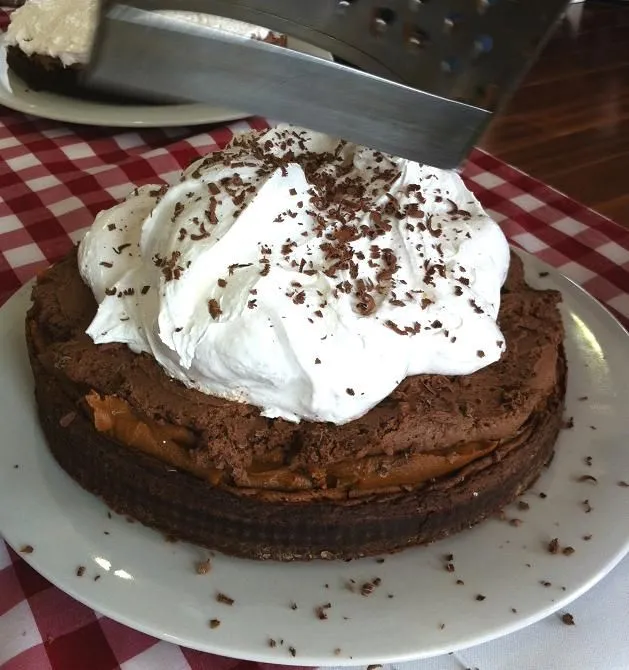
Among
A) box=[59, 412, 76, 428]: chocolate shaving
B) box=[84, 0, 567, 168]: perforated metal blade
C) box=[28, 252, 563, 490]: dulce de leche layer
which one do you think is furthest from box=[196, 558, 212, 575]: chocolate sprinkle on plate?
box=[84, 0, 567, 168]: perforated metal blade

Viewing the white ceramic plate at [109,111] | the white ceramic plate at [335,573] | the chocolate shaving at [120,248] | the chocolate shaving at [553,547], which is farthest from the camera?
the white ceramic plate at [109,111]

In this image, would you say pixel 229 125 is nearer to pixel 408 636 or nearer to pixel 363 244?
pixel 363 244

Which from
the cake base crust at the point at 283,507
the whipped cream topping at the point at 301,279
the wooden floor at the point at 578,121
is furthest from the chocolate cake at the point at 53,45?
the cake base crust at the point at 283,507

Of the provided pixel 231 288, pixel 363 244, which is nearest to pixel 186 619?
pixel 231 288

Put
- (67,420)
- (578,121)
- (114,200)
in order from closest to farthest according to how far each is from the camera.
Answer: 1. (67,420)
2. (114,200)
3. (578,121)

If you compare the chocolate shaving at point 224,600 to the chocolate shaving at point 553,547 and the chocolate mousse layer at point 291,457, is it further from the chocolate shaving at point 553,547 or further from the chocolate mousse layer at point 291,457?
the chocolate shaving at point 553,547

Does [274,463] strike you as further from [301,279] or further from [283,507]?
[301,279]

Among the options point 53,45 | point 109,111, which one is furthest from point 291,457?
point 53,45
